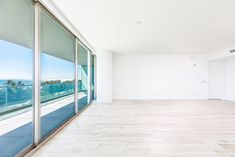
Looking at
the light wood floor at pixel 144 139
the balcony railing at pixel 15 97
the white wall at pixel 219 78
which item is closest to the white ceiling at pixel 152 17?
the balcony railing at pixel 15 97

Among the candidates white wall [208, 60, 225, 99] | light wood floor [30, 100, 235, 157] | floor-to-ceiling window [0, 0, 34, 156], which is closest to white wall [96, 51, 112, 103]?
light wood floor [30, 100, 235, 157]

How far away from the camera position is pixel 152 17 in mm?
3352

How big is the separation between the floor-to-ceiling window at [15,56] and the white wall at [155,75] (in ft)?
18.6

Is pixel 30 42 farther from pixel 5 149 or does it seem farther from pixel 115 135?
pixel 115 135

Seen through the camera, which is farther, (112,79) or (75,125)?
(112,79)

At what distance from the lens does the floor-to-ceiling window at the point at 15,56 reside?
237cm

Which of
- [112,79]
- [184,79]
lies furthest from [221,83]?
[112,79]

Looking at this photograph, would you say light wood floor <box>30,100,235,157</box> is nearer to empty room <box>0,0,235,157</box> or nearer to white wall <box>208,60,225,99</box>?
empty room <box>0,0,235,157</box>

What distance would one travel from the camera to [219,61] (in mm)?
8227

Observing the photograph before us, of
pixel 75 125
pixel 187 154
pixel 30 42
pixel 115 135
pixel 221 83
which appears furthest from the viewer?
pixel 221 83

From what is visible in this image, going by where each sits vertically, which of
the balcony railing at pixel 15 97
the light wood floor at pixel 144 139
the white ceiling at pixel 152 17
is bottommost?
the light wood floor at pixel 144 139

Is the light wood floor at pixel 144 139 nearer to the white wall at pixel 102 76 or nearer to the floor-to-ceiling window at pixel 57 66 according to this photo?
the floor-to-ceiling window at pixel 57 66

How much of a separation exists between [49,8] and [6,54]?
1219 mm

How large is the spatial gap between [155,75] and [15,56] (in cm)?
704
